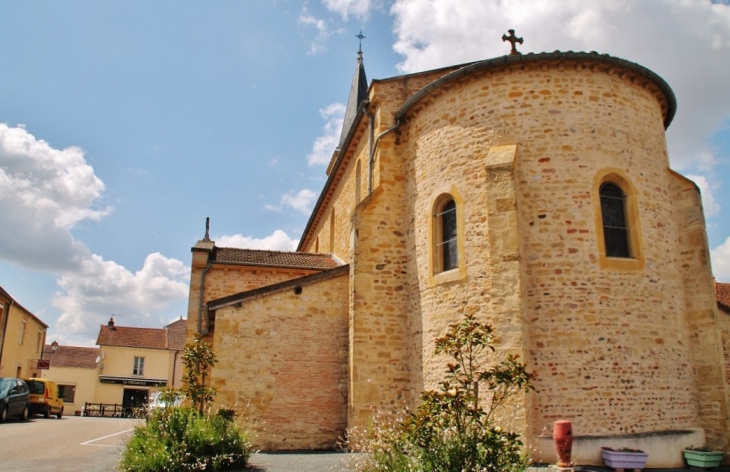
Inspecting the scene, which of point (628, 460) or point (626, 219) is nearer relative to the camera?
point (628, 460)

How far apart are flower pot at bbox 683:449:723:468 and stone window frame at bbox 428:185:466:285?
16.3 feet

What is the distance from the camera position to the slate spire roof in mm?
30969

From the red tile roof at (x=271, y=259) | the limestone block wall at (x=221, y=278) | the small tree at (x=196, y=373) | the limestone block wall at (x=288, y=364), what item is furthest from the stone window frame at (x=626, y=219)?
the limestone block wall at (x=221, y=278)

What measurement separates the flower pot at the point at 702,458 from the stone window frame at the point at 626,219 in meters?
3.34

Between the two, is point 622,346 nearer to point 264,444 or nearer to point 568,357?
point 568,357

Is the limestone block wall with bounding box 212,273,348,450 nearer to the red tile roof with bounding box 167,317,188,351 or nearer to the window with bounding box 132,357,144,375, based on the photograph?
the red tile roof with bounding box 167,317,188,351

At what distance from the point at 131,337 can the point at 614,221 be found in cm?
3791

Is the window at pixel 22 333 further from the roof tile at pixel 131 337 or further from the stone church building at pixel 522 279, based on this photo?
the stone church building at pixel 522 279

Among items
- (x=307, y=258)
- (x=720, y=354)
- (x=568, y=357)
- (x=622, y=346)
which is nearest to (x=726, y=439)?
(x=720, y=354)

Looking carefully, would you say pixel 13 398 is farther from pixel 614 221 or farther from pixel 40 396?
pixel 614 221

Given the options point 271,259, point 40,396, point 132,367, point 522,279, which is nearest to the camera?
point 522,279

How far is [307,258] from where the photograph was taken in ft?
64.8

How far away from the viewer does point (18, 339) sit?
28312 mm

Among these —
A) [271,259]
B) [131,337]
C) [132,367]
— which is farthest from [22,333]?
[271,259]
